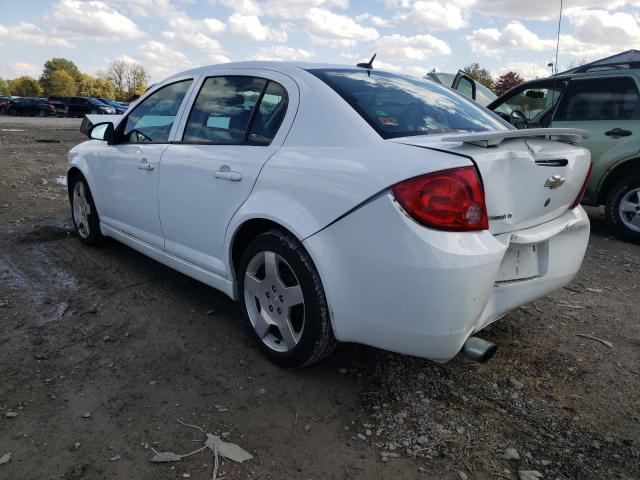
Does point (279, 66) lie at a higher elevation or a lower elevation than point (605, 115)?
higher

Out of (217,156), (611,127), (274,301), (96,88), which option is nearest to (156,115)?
(217,156)

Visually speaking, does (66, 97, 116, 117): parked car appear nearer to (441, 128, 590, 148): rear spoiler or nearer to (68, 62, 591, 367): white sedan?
(68, 62, 591, 367): white sedan

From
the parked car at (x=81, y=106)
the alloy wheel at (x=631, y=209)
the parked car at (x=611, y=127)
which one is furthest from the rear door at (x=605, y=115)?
the parked car at (x=81, y=106)

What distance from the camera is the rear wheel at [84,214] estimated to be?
472 cm

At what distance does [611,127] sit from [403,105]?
4042 millimetres

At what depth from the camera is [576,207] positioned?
2.93 meters

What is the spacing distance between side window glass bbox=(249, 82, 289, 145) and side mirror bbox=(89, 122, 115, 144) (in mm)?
1854

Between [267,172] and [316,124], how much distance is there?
0.36 meters

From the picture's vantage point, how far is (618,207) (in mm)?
5703

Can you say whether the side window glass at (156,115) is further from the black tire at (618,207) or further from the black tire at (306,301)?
A: the black tire at (618,207)

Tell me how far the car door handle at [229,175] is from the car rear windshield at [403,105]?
0.70 m

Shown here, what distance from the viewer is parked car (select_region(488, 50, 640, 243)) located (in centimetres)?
561

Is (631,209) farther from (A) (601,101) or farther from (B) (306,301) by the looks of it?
(B) (306,301)

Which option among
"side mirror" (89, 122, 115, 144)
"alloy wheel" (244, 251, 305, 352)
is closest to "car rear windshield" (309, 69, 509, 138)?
"alloy wheel" (244, 251, 305, 352)
